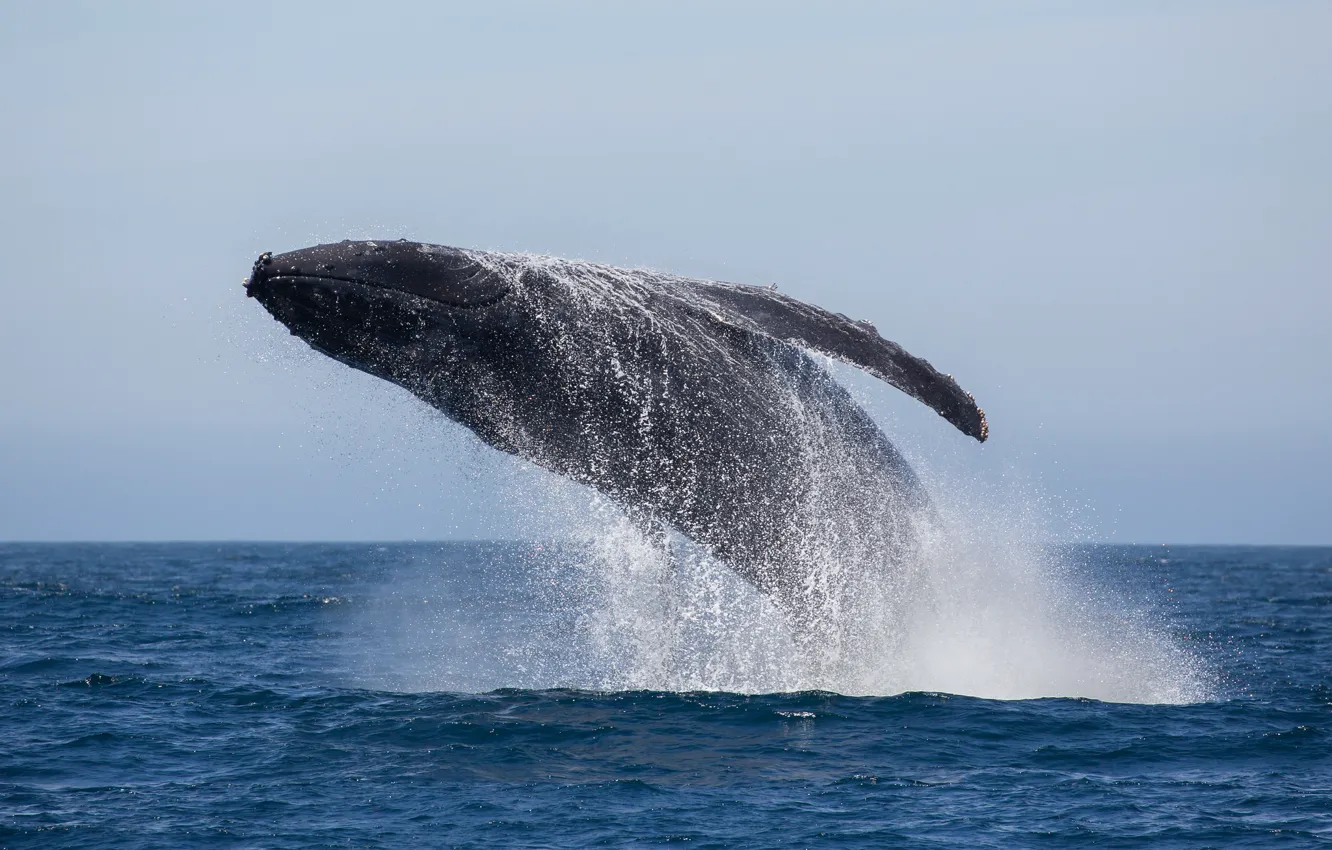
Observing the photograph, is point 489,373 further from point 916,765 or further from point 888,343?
point 916,765

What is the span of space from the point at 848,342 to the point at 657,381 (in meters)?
1.96

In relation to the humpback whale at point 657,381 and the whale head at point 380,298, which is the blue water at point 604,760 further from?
the whale head at point 380,298

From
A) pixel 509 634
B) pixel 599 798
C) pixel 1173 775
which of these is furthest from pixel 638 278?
pixel 509 634

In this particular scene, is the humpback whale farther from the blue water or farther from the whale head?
the blue water

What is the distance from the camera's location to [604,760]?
43.2 ft

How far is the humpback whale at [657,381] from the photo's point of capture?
39.3 feet

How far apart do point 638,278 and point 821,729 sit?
211 inches

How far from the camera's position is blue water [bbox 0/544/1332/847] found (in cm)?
1122

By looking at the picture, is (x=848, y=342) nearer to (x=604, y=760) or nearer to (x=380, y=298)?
(x=380, y=298)

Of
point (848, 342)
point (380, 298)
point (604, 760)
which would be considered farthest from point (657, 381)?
point (604, 760)

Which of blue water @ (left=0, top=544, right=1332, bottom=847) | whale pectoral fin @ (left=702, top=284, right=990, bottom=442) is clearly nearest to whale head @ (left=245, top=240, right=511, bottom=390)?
whale pectoral fin @ (left=702, top=284, right=990, bottom=442)

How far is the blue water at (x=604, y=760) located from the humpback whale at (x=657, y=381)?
224 cm

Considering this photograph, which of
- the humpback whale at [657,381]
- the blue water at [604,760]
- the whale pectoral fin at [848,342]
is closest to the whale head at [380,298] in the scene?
the humpback whale at [657,381]

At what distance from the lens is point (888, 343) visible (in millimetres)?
13242
